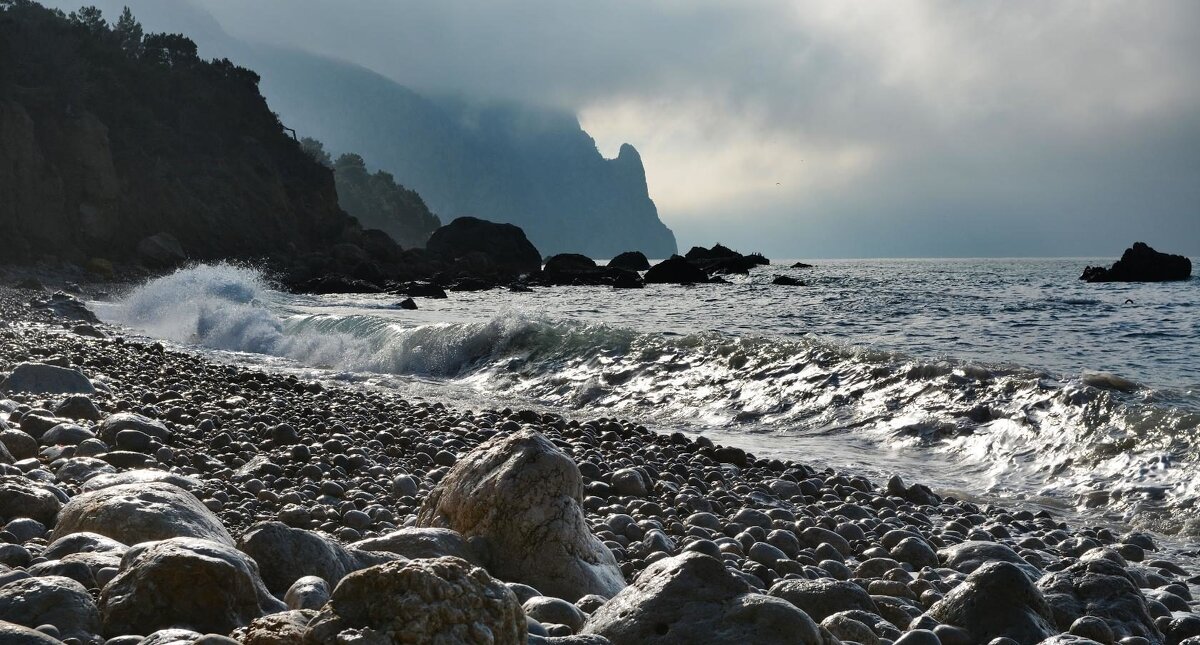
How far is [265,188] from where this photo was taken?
52875 mm

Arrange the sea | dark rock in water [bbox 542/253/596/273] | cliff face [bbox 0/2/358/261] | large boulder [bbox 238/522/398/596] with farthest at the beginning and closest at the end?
dark rock in water [bbox 542/253/596/273] → cliff face [bbox 0/2/358/261] → the sea → large boulder [bbox 238/522/398/596]

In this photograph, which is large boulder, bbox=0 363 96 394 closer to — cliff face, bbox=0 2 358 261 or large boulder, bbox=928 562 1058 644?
large boulder, bbox=928 562 1058 644

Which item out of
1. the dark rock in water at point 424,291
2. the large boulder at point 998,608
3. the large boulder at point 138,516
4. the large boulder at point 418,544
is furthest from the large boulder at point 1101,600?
the dark rock in water at point 424,291

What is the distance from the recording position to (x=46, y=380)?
7.81m

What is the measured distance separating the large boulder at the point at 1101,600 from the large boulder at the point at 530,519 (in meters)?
1.84

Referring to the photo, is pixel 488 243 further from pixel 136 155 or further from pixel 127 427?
pixel 127 427

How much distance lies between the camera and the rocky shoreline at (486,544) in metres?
2.19

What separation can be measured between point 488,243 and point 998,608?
60.5m

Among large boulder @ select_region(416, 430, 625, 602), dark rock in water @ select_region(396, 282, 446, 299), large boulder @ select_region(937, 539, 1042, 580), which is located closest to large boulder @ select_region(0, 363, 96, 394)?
large boulder @ select_region(416, 430, 625, 602)

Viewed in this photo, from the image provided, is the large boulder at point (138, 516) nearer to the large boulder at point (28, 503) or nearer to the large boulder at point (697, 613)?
the large boulder at point (28, 503)

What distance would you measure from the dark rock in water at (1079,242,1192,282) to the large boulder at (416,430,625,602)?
48.2 meters

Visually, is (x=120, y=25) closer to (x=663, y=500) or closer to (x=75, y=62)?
(x=75, y=62)

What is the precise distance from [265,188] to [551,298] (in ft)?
87.6

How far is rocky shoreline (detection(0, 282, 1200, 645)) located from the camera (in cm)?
219
